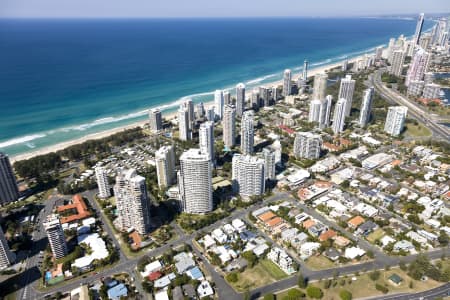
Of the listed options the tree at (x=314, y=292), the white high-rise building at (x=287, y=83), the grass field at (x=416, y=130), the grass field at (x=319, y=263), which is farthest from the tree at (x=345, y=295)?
the white high-rise building at (x=287, y=83)

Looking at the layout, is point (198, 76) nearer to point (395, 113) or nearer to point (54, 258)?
point (395, 113)

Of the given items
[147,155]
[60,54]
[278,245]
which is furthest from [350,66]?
[60,54]

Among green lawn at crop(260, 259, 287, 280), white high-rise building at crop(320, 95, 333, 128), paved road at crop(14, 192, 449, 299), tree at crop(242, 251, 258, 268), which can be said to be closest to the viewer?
paved road at crop(14, 192, 449, 299)

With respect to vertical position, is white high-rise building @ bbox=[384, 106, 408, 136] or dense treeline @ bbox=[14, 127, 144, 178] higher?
white high-rise building @ bbox=[384, 106, 408, 136]

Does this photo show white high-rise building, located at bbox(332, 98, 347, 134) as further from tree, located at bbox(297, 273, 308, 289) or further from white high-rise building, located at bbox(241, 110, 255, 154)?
tree, located at bbox(297, 273, 308, 289)

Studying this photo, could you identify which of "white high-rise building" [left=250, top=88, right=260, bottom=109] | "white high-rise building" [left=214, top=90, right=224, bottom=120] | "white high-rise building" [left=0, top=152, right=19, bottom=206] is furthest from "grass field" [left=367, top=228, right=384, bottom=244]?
"white high-rise building" [left=250, top=88, right=260, bottom=109]

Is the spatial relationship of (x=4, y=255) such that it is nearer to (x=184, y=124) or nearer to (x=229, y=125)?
(x=184, y=124)
